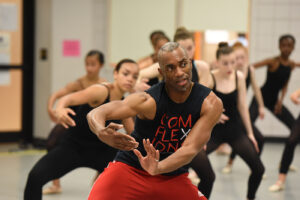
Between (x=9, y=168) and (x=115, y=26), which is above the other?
(x=115, y=26)

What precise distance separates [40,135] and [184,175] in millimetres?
5427

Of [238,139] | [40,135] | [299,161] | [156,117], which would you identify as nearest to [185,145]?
[156,117]

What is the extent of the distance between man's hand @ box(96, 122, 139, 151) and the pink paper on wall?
17.9 feet

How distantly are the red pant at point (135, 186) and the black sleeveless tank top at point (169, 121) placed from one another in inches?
5.0

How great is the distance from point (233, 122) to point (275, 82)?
7.01 feet

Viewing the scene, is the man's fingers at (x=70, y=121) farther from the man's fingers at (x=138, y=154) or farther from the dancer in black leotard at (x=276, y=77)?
the dancer in black leotard at (x=276, y=77)

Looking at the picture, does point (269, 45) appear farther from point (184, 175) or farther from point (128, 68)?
point (184, 175)

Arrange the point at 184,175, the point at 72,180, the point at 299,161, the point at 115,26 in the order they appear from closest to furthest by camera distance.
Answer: the point at 184,175 → the point at 72,180 → the point at 299,161 → the point at 115,26

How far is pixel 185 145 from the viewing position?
2.75m

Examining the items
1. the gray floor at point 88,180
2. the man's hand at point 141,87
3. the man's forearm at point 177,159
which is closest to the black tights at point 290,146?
the gray floor at point 88,180

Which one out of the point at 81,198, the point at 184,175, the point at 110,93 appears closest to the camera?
the point at 184,175

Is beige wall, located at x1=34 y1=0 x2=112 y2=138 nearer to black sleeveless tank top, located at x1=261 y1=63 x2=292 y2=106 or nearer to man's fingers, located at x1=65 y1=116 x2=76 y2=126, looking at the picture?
black sleeveless tank top, located at x1=261 y1=63 x2=292 y2=106

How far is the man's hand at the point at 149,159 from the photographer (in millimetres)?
2598

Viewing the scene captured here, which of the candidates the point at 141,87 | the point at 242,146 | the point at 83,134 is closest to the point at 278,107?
the point at 242,146
